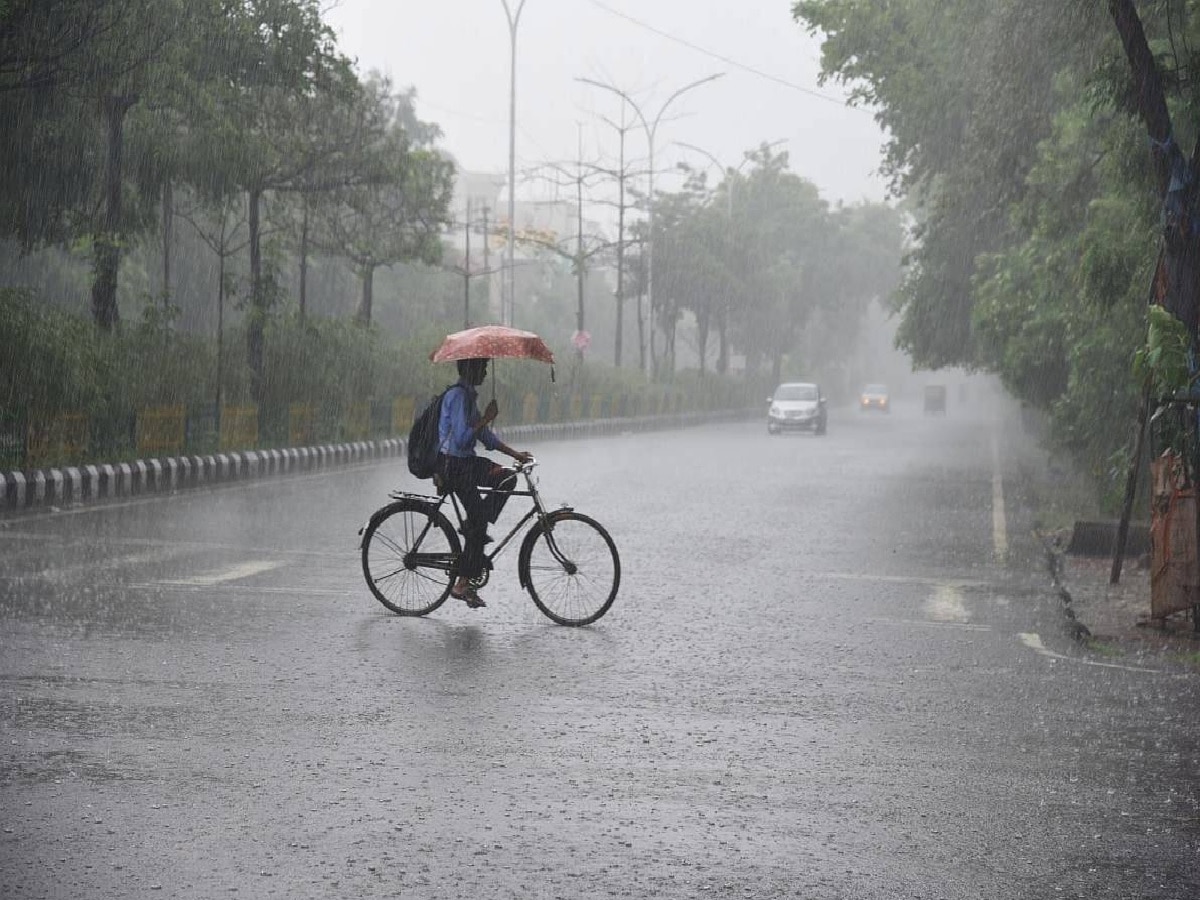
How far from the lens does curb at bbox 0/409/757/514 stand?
63.0ft

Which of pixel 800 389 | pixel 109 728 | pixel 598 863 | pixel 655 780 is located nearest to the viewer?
pixel 598 863

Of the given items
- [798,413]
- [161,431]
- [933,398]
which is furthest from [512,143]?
[933,398]

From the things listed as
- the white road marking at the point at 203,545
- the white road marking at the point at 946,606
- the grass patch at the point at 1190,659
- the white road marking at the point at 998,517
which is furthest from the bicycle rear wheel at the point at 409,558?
the white road marking at the point at 998,517

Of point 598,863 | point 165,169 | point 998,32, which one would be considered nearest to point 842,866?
point 598,863

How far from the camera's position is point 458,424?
36.0 ft

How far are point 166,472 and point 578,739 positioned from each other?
16.8 m

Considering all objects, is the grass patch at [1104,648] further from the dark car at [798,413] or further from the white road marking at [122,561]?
the dark car at [798,413]

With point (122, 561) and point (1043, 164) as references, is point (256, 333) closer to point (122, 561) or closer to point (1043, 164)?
point (1043, 164)

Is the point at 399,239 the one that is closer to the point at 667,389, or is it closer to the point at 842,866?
the point at 667,389

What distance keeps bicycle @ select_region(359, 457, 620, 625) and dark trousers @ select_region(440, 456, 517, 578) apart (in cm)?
6

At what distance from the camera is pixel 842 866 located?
17.8ft

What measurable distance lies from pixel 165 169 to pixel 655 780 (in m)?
25.4

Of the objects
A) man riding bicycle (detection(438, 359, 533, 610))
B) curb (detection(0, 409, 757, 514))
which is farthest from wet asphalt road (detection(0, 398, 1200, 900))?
curb (detection(0, 409, 757, 514))

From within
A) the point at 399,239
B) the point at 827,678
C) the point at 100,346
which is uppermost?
the point at 399,239
